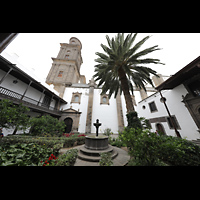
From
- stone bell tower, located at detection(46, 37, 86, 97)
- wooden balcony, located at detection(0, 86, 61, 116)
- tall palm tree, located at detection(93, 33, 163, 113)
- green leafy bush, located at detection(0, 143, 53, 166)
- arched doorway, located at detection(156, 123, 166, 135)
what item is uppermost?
stone bell tower, located at detection(46, 37, 86, 97)

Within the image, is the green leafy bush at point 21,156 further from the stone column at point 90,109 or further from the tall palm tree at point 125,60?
the stone column at point 90,109

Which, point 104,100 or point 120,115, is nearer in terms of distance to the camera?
point 120,115

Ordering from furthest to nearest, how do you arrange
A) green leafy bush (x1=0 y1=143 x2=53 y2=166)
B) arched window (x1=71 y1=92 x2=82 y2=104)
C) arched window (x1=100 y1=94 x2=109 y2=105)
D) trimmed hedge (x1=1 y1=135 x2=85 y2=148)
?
arched window (x1=100 y1=94 x2=109 y2=105) → arched window (x1=71 y1=92 x2=82 y2=104) → trimmed hedge (x1=1 y1=135 x2=85 y2=148) → green leafy bush (x1=0 y1=143 x2=53 y2=166)

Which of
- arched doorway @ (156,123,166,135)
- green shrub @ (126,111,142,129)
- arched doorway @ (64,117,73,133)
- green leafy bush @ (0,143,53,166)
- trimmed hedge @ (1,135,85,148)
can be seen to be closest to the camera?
green leafy bush @ (0,143,53,166)

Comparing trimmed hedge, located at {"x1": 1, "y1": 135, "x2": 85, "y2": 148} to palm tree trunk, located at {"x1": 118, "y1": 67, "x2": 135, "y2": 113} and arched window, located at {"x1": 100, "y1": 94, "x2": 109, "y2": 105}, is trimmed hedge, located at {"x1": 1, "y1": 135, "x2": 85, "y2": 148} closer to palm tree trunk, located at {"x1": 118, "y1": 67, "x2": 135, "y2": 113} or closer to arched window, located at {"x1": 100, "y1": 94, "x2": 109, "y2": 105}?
palm tree trunk, located at {"x1": 118, "y1": 67, "x2": 135, "y2": 113}

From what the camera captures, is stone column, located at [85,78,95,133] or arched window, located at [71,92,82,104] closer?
stone column, located at [85,78,95,133]

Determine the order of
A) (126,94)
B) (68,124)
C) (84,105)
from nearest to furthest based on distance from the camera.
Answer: (126,94)
(68,124)
(84,105)

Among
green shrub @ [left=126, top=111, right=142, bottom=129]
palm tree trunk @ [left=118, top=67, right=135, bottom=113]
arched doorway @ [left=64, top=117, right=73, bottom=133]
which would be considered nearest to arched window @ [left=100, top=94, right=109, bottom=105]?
arched doorway @ [left=64, top=117, right=73, bottom=133]

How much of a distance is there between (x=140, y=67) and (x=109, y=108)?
9.31 metres

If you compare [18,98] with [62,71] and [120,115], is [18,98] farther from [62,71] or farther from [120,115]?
[120,115]

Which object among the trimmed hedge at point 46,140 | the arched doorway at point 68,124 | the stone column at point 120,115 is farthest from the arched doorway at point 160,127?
Result: the arched doorway at point 68,124

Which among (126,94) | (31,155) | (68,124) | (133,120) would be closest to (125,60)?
(126,94)
